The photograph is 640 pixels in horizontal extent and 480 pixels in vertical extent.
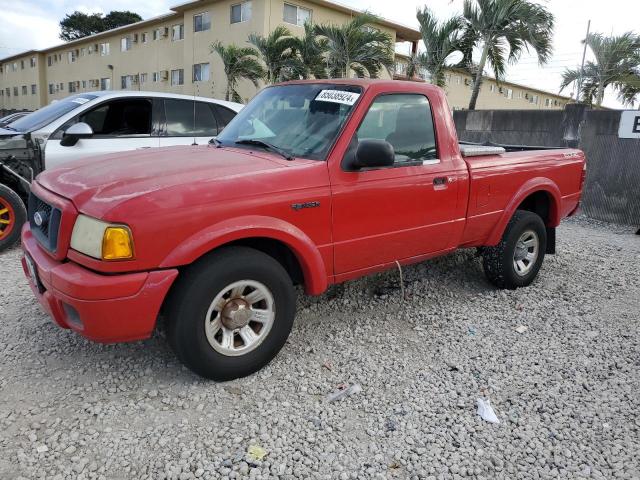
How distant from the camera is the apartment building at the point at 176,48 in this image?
81.0ft

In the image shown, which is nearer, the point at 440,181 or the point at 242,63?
the point at 440,181

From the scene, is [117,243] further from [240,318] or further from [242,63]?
[242,63]

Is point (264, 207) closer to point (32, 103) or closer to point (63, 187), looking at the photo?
point (63, 187)

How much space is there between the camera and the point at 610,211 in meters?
8.72

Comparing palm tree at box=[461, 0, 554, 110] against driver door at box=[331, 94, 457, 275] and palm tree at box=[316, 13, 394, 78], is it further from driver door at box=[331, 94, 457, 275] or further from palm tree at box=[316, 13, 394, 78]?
driver door at box=[331, 94, 457, 275]

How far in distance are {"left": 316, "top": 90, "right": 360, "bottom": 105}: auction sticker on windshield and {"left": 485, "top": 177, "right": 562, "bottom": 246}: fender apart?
6.24 ft

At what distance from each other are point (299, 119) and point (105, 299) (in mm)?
1872

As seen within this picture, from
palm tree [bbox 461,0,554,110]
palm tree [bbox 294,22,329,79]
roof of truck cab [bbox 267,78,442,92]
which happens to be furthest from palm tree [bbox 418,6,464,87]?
roof of truck cab [bbox 267,78,442,92]

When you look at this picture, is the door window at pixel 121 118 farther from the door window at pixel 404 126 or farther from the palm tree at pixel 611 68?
the palm tree at pixel 611 68

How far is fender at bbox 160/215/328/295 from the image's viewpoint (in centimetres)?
273

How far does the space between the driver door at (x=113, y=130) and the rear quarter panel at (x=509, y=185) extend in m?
3.97

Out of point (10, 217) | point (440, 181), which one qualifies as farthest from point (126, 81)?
point (440, 181)

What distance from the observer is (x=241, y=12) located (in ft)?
81.0

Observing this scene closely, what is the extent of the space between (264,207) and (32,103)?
5014cm
